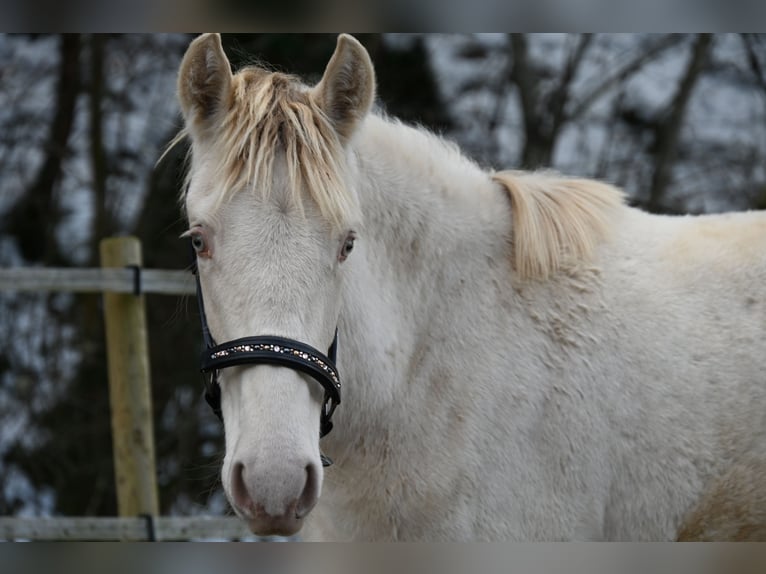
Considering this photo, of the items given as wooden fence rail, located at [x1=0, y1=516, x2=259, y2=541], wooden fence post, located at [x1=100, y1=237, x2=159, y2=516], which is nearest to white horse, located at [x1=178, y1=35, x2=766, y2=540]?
wooden fence rail, located at [x1=0, y1=516, x2=259, y2=541]

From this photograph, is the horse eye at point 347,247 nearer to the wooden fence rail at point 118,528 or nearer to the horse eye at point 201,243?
the horse eye at point 201,243

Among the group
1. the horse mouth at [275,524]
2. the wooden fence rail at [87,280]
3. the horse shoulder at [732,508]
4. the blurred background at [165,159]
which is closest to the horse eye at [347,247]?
the horse mouth at [275,524]

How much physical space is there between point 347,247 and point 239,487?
2.30 feet

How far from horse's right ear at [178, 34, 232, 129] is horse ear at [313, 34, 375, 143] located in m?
0.26

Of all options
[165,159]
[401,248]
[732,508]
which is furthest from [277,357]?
[165,159]

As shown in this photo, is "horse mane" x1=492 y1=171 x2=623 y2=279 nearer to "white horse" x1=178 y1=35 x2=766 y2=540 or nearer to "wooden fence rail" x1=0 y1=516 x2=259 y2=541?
"white horse" x1=178 y1=35 x2=766 y2=540

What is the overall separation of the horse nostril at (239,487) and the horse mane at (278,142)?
67 centimetres

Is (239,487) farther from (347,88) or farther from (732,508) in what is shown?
(732,508)

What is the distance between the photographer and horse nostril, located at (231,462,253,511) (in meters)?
2.12

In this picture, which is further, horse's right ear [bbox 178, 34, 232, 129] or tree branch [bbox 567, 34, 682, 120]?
tree branch [bbox 567, 34, 682, 120]

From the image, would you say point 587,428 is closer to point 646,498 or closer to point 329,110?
point 646,498

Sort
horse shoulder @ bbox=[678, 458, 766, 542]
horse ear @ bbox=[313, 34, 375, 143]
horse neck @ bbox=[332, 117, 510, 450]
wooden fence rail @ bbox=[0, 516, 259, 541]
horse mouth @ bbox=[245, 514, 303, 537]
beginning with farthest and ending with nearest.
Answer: wooden fence rail @ bbox=[0, 516, 259, 541]
horse shoulder @ bbox=[678, 458, 766, 542]
horse neck @ bbox=[332, 117, 510, 450]
horse ear @ bbox=[313, 34, 375, 143]
horse mouth @ bbox=[245, 514, 303, 537]

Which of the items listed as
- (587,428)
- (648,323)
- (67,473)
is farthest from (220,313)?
(67,473)

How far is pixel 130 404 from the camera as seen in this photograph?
5148mm
